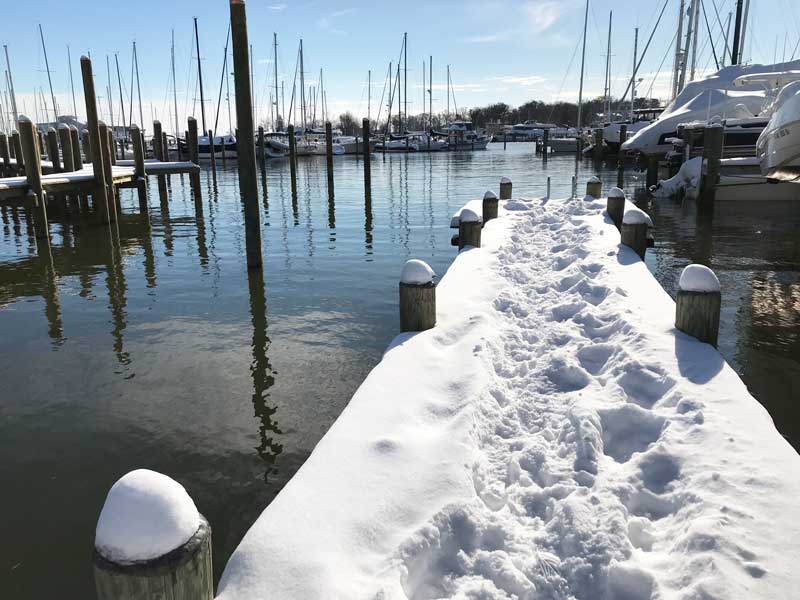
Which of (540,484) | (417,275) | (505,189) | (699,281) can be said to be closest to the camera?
(540,484)

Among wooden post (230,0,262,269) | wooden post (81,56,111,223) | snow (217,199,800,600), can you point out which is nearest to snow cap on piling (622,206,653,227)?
snow (217,199,800,600)

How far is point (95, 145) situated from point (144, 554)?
48.9 feet

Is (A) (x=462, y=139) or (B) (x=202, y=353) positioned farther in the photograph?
(A) (x=462, y=139)

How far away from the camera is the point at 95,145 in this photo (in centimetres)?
1452

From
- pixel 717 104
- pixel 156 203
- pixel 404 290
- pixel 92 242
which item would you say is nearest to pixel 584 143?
pixel 717 104

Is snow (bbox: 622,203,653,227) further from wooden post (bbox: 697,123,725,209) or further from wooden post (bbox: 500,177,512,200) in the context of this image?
wooden post (bbox: 697,123,725,209)

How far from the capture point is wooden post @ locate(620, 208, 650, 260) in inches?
327

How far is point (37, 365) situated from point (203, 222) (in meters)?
11.2

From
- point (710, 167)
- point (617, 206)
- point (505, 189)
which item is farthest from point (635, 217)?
point (710, 167)

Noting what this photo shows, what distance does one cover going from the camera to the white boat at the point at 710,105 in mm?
25547

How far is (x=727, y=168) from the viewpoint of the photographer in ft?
63.3

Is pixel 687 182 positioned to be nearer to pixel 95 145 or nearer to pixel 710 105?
pixel 710 105

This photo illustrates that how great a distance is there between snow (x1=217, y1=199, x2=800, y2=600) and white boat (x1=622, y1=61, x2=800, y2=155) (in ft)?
75.4

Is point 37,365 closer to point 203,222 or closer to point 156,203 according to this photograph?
point 203,222
